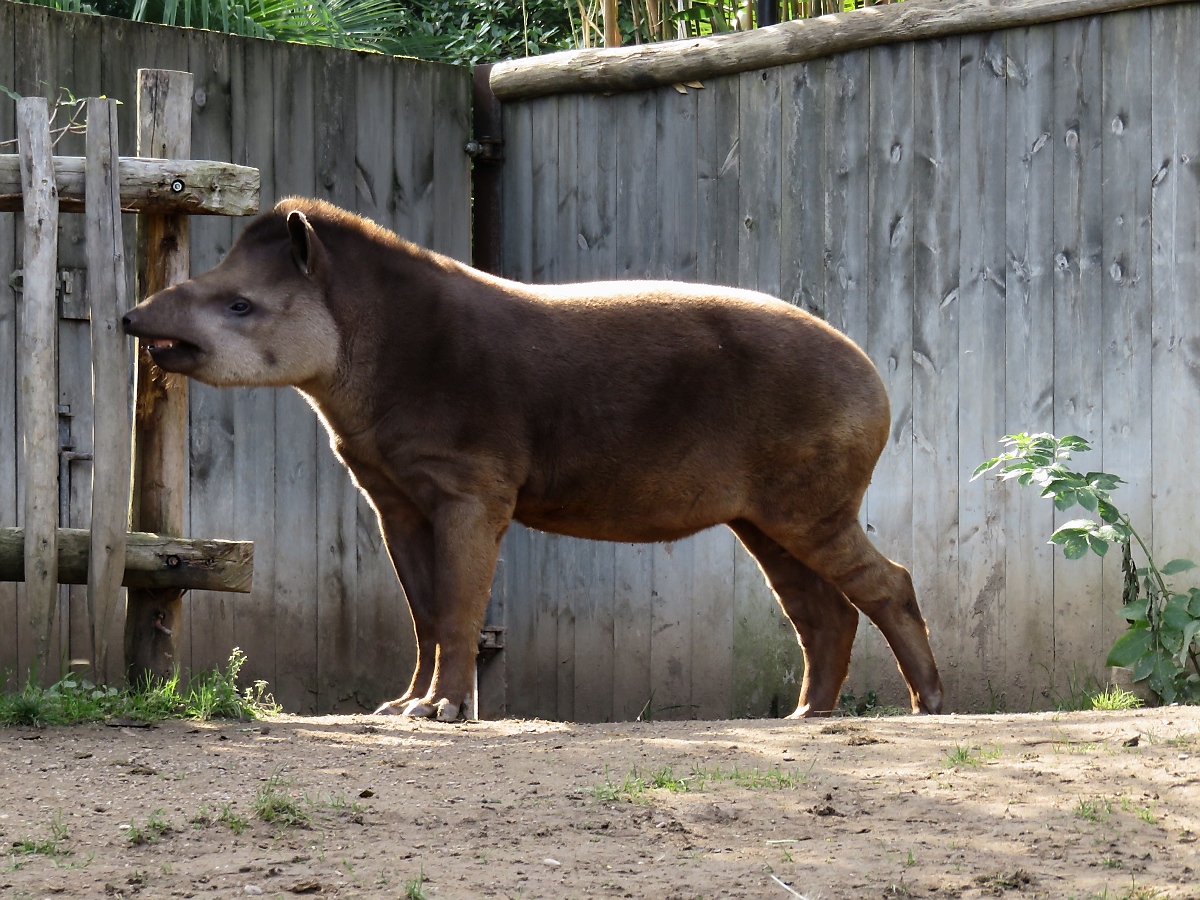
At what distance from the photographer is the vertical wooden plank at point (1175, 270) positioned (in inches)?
249

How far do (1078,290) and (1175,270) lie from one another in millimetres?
404

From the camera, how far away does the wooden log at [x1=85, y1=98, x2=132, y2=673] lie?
543 cm

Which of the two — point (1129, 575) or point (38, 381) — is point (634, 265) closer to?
point (1129, 575)

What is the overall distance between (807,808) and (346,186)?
4.84 meters

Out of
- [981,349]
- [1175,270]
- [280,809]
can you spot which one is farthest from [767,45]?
[280,809]

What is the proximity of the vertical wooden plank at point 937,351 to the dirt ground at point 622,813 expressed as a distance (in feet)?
6.85

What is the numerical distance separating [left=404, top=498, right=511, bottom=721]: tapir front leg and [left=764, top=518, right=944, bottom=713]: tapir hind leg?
1191 mm

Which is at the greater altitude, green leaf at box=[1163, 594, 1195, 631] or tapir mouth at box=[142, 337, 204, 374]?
tapir mouth at box=[142, 337, 204, 374]

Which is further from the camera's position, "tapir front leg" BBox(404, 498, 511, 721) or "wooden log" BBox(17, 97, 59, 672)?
"tapir front leg" BBox(404, 498, 511, 721)

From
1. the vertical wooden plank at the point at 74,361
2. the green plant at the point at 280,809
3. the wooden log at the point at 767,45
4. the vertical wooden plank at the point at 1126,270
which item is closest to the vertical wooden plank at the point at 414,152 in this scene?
the wooden log at the point at 767,45

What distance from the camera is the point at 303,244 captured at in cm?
566

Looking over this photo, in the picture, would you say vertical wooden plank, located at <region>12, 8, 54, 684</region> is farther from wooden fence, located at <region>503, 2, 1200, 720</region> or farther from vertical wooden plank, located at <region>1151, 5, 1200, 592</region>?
vertical wooden plank, located at <region>1151, 5, 1200, 592</region>

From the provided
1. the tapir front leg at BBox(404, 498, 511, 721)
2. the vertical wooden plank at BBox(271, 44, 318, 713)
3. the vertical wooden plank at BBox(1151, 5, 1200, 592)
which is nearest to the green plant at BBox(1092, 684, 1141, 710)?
the vertical wooden plank at BBox(1151, 5, 1200, 592)

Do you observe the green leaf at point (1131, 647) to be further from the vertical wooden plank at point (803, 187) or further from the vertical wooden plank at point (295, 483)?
the vertical wooden plank at point (295, 483)
